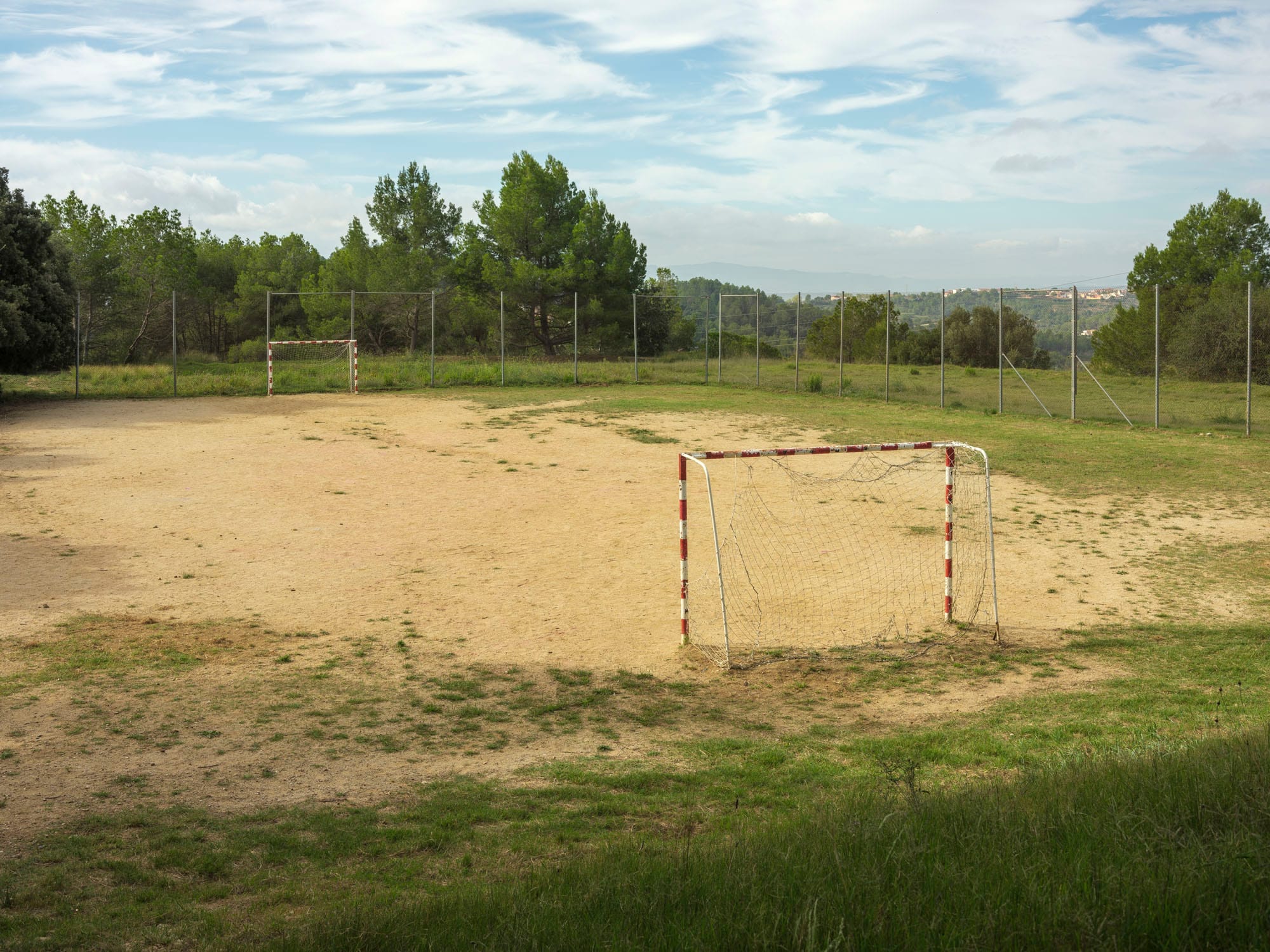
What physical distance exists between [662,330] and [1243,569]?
1374 inches

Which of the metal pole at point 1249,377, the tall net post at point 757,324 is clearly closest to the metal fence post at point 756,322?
the tall net post at point 757,324

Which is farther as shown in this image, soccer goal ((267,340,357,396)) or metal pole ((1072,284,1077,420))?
soccer goal ((267,340,357,396))

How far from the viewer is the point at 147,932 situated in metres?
3.96

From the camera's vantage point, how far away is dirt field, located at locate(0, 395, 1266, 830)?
6.59 metres

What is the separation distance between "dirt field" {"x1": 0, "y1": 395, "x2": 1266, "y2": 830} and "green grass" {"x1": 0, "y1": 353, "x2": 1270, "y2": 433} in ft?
30.9

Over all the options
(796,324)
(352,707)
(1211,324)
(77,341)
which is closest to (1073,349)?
(1211,324)

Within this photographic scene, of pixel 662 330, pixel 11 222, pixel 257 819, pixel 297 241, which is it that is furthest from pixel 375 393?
→ pixel 297 241

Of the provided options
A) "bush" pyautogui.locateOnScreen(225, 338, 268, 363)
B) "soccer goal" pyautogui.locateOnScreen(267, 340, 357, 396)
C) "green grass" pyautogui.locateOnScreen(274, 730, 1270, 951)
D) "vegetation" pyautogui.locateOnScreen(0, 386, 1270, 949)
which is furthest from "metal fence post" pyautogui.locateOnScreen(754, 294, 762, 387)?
"green grass" pyautogui.locateOnScreen(274, 730, 1270, 951)

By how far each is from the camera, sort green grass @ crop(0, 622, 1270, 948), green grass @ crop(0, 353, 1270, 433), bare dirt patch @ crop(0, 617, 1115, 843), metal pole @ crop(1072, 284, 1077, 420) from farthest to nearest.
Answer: green grass @ crop(0, 353, 1270, 433) < metal pole @ crop(1072, 284, 1077, 420) < bare dirt patch @ crop(0, 617, 1115, 843) < green grass @ crop(0, 622, 1270, 948)

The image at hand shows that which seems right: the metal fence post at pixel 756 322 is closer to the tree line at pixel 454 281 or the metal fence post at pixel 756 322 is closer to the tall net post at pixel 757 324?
the tall net post at pixel 757 324

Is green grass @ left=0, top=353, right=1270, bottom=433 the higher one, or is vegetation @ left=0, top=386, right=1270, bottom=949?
green grass @ left=0, top=353, right=1270, bottom=433

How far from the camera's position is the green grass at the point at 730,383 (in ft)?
78.1

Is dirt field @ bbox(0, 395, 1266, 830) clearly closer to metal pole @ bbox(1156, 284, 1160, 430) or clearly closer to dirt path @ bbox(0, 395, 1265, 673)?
dirt path @ bbox(0, 395, 1265, 673)

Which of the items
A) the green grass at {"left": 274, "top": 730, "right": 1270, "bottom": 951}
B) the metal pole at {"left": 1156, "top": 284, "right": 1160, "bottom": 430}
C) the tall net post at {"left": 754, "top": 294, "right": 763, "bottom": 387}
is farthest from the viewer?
the tall net post at {"left": 754, "top": 294, "right": 763, "bottom": 387}
